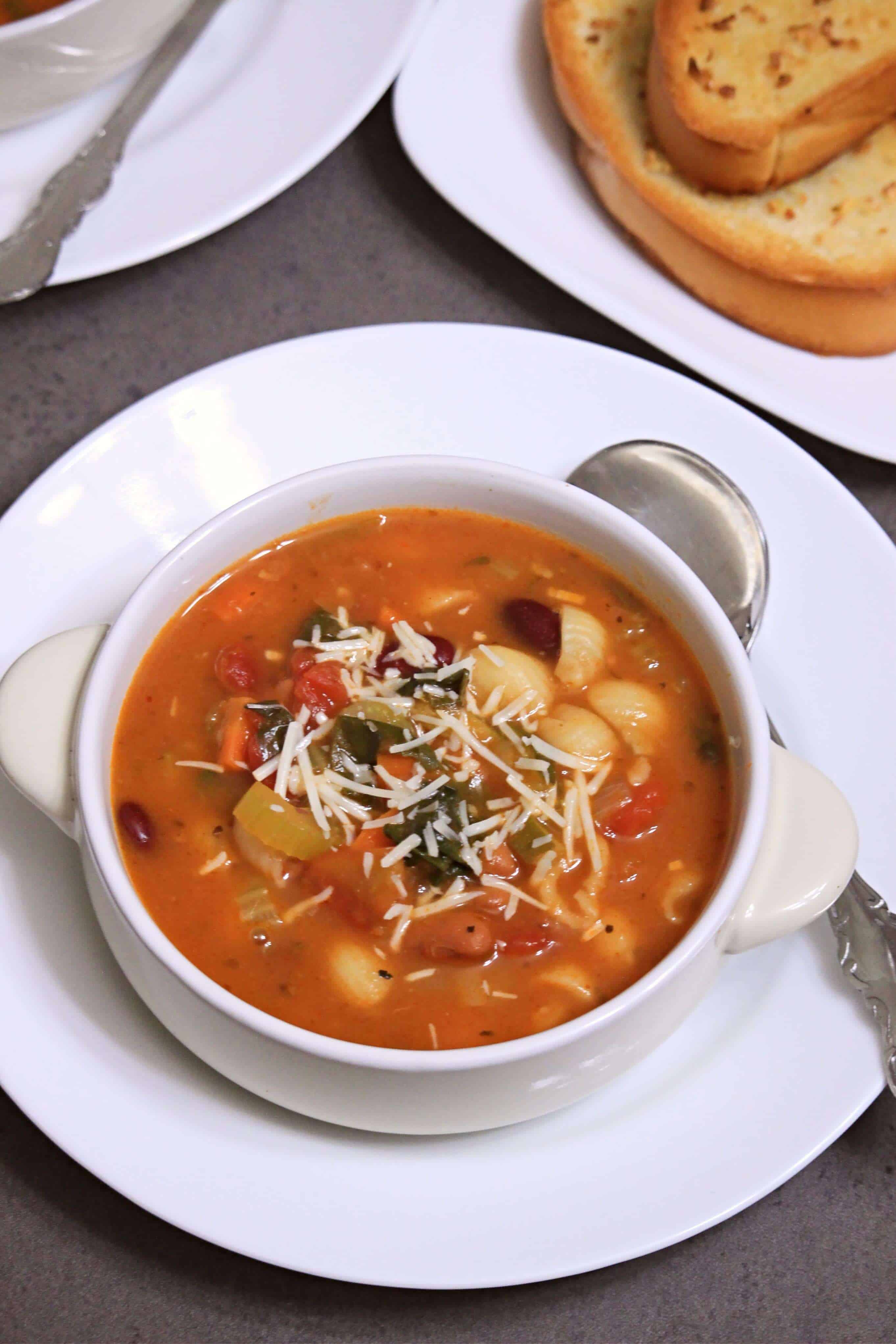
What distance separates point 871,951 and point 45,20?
206cm

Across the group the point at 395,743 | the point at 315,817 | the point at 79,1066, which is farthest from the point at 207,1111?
the point at 395,743

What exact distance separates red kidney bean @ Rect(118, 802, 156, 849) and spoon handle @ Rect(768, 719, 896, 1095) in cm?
82

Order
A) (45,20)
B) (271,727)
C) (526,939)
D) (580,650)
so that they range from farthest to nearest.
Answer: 1. (45,20)
2. (580,650)
3. (271,727)
4. (526,939)

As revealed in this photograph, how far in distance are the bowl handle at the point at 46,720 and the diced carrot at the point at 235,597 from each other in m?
0.22

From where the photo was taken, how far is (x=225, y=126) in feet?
8.59

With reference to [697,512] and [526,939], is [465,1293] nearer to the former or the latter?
[526,939]

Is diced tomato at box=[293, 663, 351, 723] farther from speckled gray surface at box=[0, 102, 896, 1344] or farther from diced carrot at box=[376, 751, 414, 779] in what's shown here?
speckled gray surface at box=[0, 102, 896, 1344]

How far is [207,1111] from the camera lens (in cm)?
170

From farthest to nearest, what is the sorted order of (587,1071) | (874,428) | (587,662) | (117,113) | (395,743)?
(117,113)
(874,428)
(587,662)
(395,743)
(587,1071)

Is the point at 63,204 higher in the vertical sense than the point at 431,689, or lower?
higher

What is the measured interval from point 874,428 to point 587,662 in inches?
36.2

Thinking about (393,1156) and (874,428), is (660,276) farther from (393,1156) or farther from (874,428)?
(393,1156)

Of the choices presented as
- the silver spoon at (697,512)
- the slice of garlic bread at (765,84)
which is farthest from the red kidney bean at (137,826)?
the slice of garlic bread at (765,84)

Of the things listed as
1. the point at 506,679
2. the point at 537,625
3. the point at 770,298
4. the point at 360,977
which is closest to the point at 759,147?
the point at 770,298
